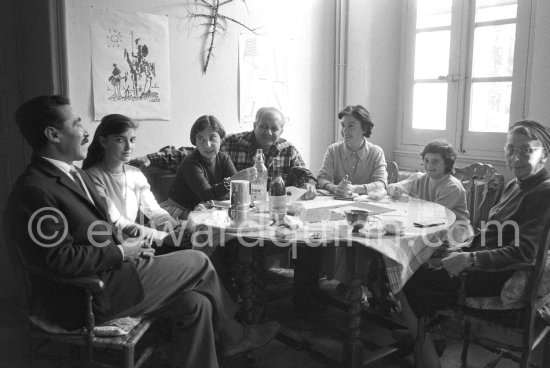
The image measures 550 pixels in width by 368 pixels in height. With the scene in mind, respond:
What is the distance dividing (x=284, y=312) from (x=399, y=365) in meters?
0.85

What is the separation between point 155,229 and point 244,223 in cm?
58

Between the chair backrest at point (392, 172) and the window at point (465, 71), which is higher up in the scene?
the window at point (465, 71)

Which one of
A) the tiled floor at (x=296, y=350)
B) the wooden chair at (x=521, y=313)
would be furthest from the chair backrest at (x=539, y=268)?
the tiled floor at (x=296, y=350)

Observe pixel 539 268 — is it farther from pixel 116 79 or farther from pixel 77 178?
pixel 116 79

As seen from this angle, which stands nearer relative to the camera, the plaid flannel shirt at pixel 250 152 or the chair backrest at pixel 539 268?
the chair backrest at pixel 539 268

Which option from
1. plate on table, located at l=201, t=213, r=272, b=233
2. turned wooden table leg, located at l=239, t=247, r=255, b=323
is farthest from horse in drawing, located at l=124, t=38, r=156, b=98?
turned wooden table leg, located at l=239, t=247, r=255, b=323

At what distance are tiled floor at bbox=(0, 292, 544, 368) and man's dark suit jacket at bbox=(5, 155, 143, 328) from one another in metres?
0.63

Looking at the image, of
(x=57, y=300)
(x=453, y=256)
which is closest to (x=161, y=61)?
(x=57, y=300)

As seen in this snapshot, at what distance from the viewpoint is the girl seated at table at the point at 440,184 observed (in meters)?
2.80

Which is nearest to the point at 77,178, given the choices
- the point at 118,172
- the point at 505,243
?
the point at 118,172

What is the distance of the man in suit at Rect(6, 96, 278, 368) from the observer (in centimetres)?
→ 175

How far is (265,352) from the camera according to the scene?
2654 mm

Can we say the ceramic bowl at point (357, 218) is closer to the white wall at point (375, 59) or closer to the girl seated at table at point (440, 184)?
the girl seated at table at point (440, 184)

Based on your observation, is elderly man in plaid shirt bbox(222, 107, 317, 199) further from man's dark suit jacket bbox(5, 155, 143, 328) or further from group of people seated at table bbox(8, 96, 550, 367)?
man's dark suit jacket bbox(5, 155, 143, 328)
